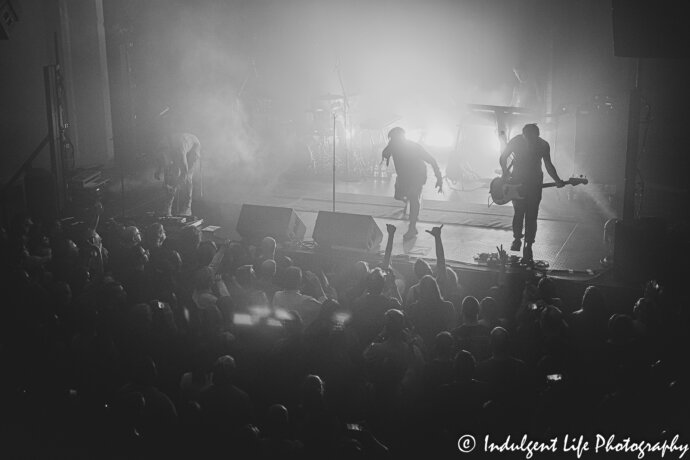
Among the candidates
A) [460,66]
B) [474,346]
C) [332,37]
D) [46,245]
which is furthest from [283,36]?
[474,346]

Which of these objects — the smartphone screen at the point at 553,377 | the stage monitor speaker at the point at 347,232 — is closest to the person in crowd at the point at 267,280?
the smartphone screen at the point at 553,377

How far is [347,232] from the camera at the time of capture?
9570mm

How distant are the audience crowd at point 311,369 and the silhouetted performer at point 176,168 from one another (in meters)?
5.38

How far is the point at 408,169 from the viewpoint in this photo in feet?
34.4

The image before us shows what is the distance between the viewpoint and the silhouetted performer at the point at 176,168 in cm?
1171

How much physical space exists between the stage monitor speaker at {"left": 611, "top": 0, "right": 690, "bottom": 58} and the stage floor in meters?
2.45

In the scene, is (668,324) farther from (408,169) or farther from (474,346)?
(408,169)

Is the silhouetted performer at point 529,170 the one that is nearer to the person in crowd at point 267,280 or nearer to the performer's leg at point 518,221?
the performer's leg at point 518,221

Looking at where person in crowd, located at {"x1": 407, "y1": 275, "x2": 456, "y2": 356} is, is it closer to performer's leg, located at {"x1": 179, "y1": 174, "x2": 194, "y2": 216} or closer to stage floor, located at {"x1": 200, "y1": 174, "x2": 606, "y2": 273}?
stage floor, located at {"x1": 200, "y1": 174, "x2": 606, "y2": 273}

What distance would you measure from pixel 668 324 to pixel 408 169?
560cm

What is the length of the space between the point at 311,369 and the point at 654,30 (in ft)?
18.3

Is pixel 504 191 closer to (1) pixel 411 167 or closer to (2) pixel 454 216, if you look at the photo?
(1) pixel 411 167

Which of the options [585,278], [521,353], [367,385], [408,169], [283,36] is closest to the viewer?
[367,385]

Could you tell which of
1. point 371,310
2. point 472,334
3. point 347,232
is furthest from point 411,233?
point 472,334
